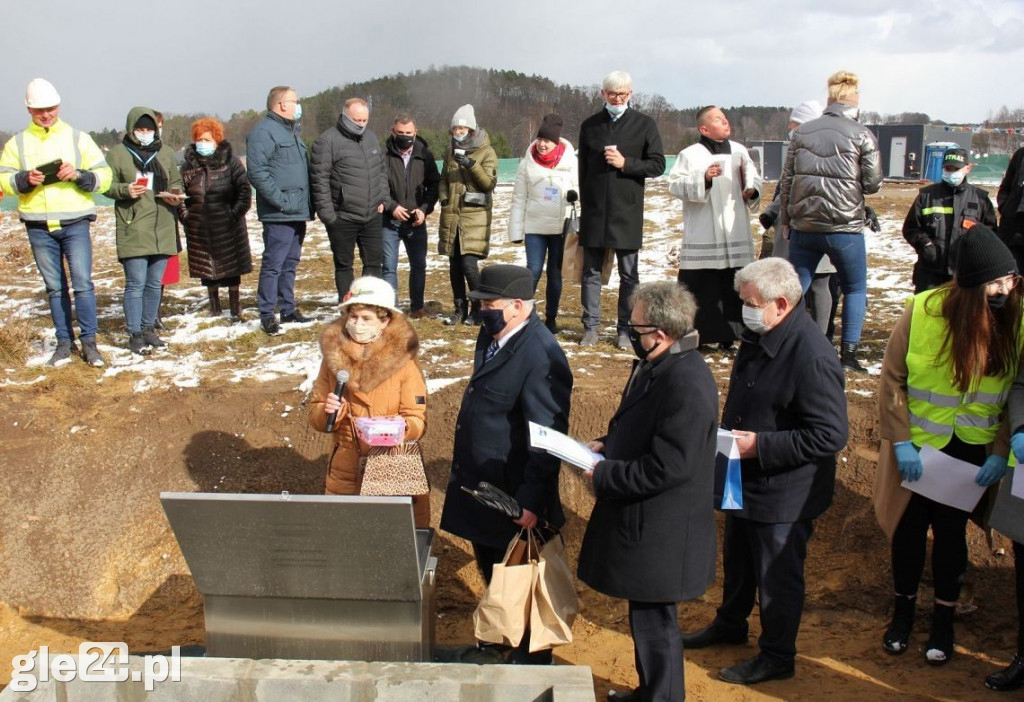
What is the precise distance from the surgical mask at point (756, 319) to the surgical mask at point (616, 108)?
3.70 meters

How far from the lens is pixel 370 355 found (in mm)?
4836

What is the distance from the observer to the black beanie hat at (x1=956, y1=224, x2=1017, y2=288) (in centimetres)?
425

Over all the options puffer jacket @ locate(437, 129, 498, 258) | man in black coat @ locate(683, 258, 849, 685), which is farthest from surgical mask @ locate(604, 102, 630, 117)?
man in black coat @ locate(683, 258, 849, 685)

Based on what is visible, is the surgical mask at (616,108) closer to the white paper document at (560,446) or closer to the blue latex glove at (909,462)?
the blue latex glove at (909,462)

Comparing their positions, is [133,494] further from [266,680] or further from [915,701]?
[915,701]

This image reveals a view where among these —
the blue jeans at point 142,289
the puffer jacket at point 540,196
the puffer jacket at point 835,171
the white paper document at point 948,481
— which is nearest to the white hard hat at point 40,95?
the blue jeans at point 142,289

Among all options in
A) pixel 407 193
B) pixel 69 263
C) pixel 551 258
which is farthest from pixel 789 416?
pixel 69 263

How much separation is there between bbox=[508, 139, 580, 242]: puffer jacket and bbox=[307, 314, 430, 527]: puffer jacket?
340 cm

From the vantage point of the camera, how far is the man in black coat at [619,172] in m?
7.62

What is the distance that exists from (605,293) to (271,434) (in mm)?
4567

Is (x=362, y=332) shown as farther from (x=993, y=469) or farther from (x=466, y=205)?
(x=466, y=205)

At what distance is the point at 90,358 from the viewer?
309 inches

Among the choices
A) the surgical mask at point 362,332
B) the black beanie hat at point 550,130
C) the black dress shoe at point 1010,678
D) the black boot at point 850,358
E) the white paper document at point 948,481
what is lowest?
the black dress shoe at point 1010,678

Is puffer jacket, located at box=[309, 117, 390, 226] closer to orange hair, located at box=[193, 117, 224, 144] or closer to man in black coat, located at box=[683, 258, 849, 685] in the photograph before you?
orange hair, located at box=[193, 117, 224, 144]
